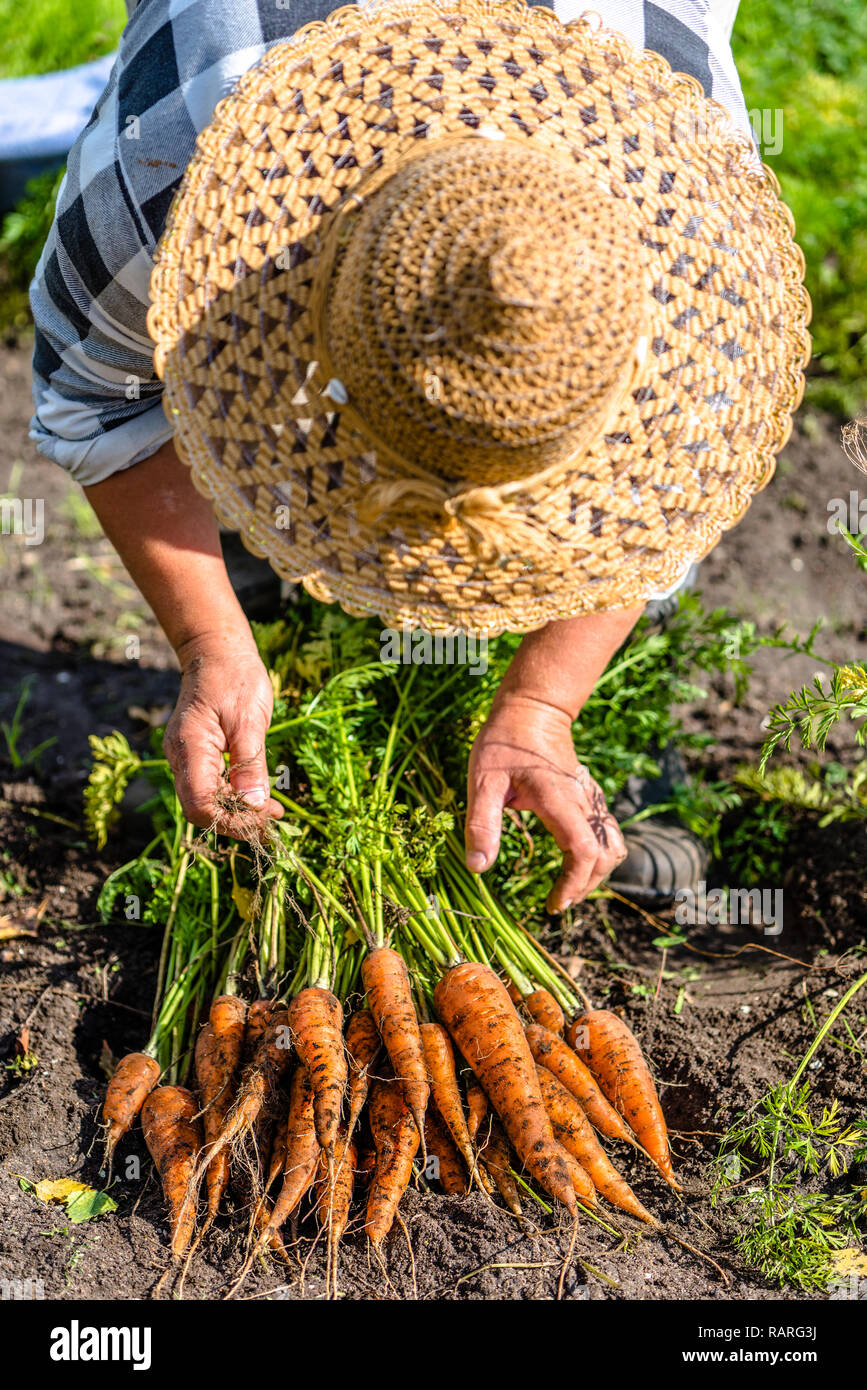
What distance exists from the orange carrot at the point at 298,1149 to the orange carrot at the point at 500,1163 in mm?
309

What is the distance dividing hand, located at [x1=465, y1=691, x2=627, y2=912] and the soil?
48 centimetres

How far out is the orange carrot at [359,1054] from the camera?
1966 mm

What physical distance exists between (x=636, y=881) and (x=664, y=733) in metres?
0.37

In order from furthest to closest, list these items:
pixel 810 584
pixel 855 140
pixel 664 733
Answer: pixel 855 140
pixel 810 584
pixel 664 733

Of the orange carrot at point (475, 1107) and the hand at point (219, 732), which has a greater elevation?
the hand at point (219, 732)

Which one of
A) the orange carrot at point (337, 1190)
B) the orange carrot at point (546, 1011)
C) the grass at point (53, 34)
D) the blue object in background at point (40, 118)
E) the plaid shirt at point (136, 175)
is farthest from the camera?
the grass at point (53, 34)

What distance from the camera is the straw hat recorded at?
129 cm

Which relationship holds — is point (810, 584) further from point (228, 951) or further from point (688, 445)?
point (228, 951)

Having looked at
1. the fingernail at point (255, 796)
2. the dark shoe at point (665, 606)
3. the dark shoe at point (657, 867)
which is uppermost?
the dark shoe at point (665, 606)

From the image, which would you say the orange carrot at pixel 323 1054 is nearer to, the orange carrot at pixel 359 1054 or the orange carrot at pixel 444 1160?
the orange carrot at pixel 359 1054

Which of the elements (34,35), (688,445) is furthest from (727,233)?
(34,35)

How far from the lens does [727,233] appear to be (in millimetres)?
1595

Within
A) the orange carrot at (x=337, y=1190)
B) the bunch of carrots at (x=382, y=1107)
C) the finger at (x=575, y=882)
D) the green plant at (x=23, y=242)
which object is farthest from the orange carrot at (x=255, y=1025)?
the green plant at (x=23, y=242)

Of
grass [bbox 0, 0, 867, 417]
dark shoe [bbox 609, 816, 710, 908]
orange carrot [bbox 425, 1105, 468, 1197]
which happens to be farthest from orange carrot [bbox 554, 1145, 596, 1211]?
grass [bbox 0, 0, 867, 417]
